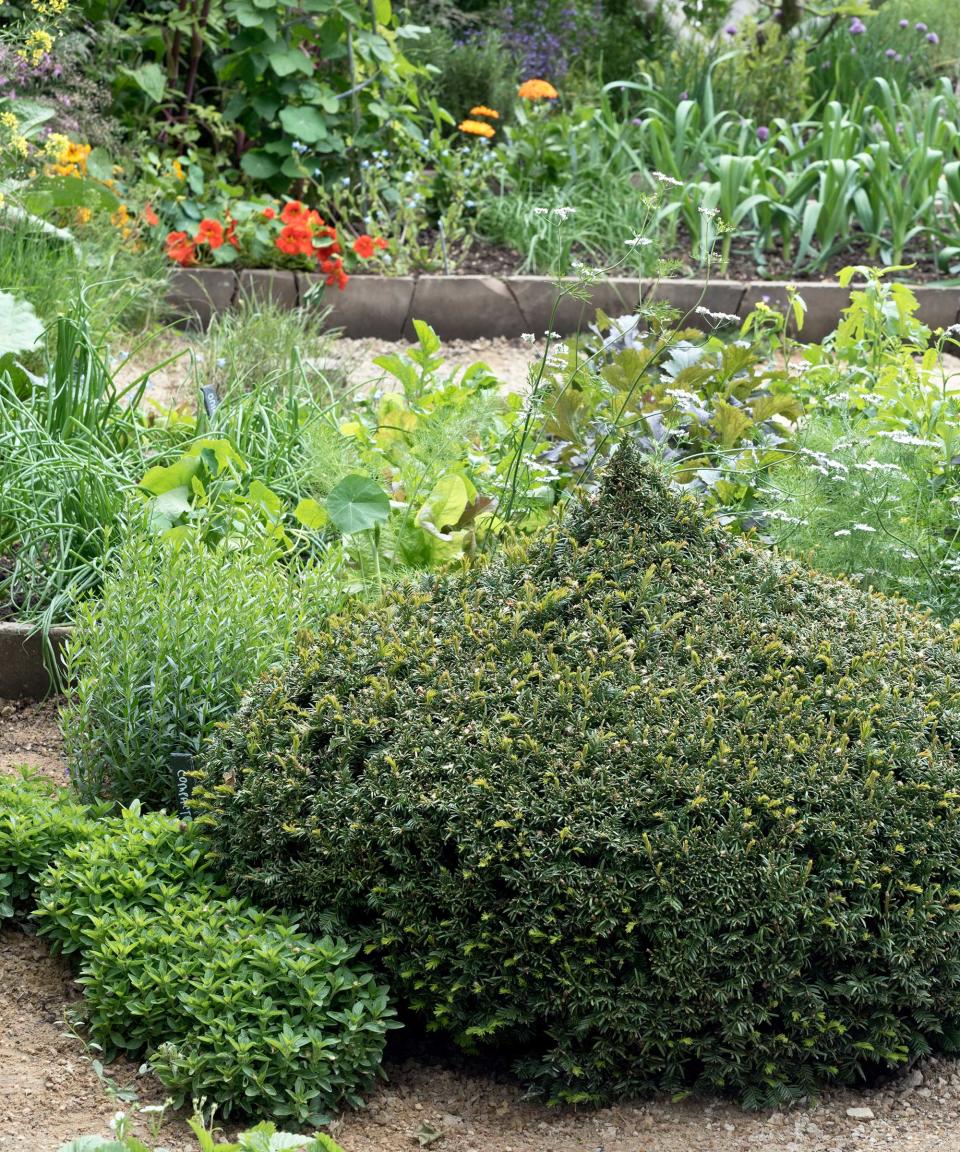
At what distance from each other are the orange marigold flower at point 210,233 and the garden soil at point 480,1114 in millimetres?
4418

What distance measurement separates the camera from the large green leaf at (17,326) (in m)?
3.76

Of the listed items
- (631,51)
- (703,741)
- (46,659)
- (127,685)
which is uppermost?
(631,51)

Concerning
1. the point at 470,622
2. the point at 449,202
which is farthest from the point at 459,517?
the point at 449,202

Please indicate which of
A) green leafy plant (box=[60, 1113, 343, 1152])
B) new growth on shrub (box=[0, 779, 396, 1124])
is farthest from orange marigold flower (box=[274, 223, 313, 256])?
green leafy plant (box=[60, 1113, 343, 1152])

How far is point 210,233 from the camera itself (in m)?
6.05

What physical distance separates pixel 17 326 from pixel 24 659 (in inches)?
43.1

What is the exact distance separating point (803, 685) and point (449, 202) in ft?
18.7

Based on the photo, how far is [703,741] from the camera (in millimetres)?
2158

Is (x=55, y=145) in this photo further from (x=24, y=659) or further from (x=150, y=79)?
(x=24, y=659)

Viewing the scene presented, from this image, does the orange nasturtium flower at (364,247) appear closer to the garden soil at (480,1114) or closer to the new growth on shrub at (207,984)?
the new growth on shrub at (207,984)

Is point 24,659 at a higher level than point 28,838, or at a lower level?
lower

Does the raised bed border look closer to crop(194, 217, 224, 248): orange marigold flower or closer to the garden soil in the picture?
crop(194, 217, 224, 248): orange marigold flower

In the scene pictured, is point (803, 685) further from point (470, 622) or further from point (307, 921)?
point (307, 921)

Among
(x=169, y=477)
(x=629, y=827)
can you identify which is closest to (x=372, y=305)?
(x=169, y=477)
